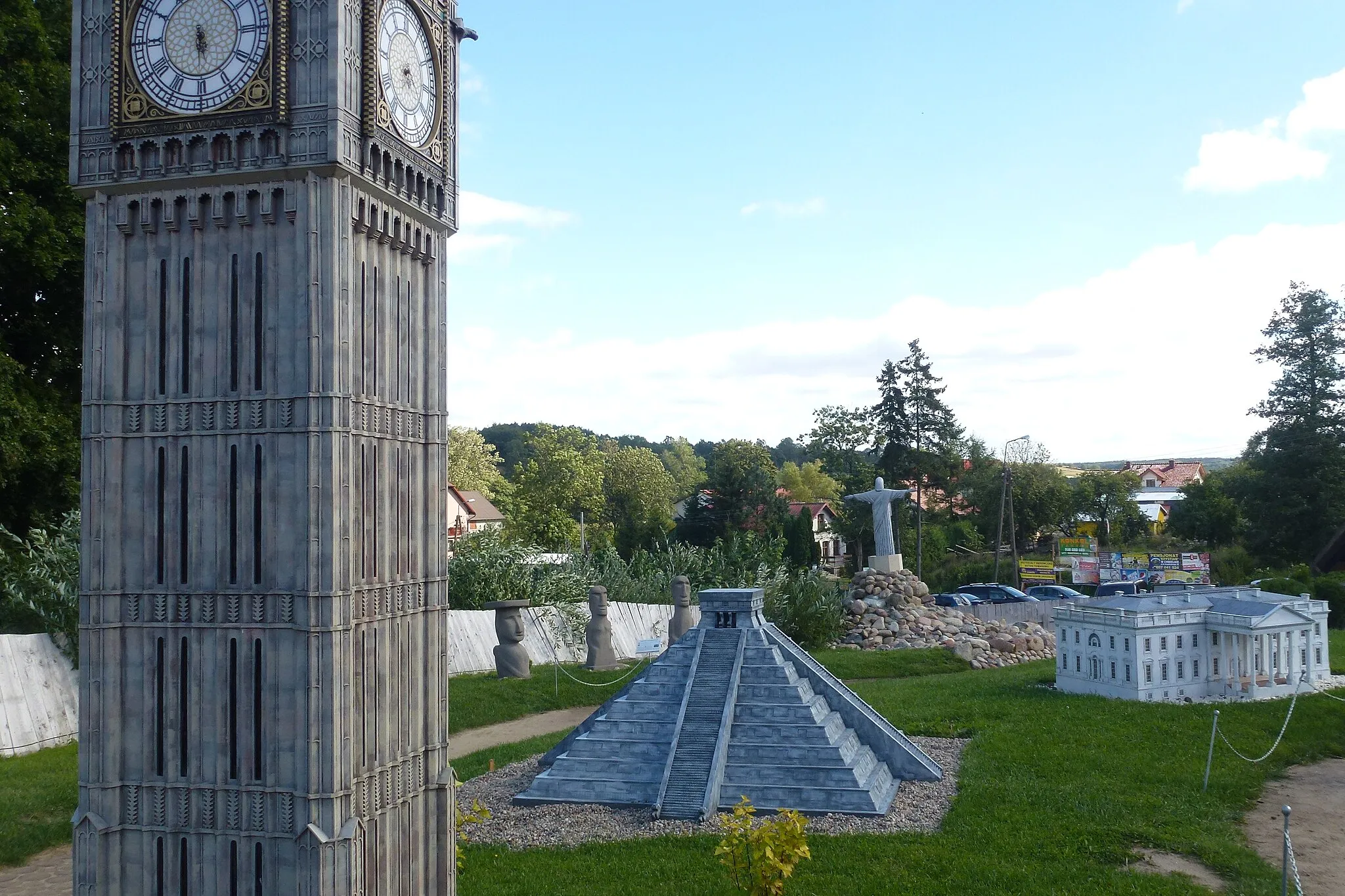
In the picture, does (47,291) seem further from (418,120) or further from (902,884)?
(902,884)

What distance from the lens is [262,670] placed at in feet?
39.4

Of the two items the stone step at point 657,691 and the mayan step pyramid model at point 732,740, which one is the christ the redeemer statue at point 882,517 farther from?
the stone step at point 657,691

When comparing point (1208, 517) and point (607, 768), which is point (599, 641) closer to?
point (607, 768)

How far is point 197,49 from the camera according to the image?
12312 millimetres

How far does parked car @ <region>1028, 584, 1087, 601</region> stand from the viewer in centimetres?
4897

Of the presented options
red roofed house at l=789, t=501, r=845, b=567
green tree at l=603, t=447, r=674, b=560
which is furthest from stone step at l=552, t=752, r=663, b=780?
red roofed house at l=789, t=501, r=845, b=567

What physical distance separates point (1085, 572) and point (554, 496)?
3479cm

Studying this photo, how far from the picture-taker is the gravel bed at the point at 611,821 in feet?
58.2

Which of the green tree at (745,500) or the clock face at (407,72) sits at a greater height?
the clock face at (407,72)

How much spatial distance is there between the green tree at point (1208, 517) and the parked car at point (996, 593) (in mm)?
17512

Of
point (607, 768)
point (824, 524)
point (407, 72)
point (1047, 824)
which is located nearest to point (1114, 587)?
point (1047, 824)

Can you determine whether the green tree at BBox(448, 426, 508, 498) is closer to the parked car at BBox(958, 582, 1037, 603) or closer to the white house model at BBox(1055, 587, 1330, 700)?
the parked car at BBox(958, 582, 1037, 603)

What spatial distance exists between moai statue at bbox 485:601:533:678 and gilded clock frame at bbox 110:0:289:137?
2056 cm

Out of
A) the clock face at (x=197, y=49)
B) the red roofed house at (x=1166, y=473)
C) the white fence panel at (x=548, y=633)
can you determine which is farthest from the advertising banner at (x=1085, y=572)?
the red roofed house at (x=1166, y=473)
